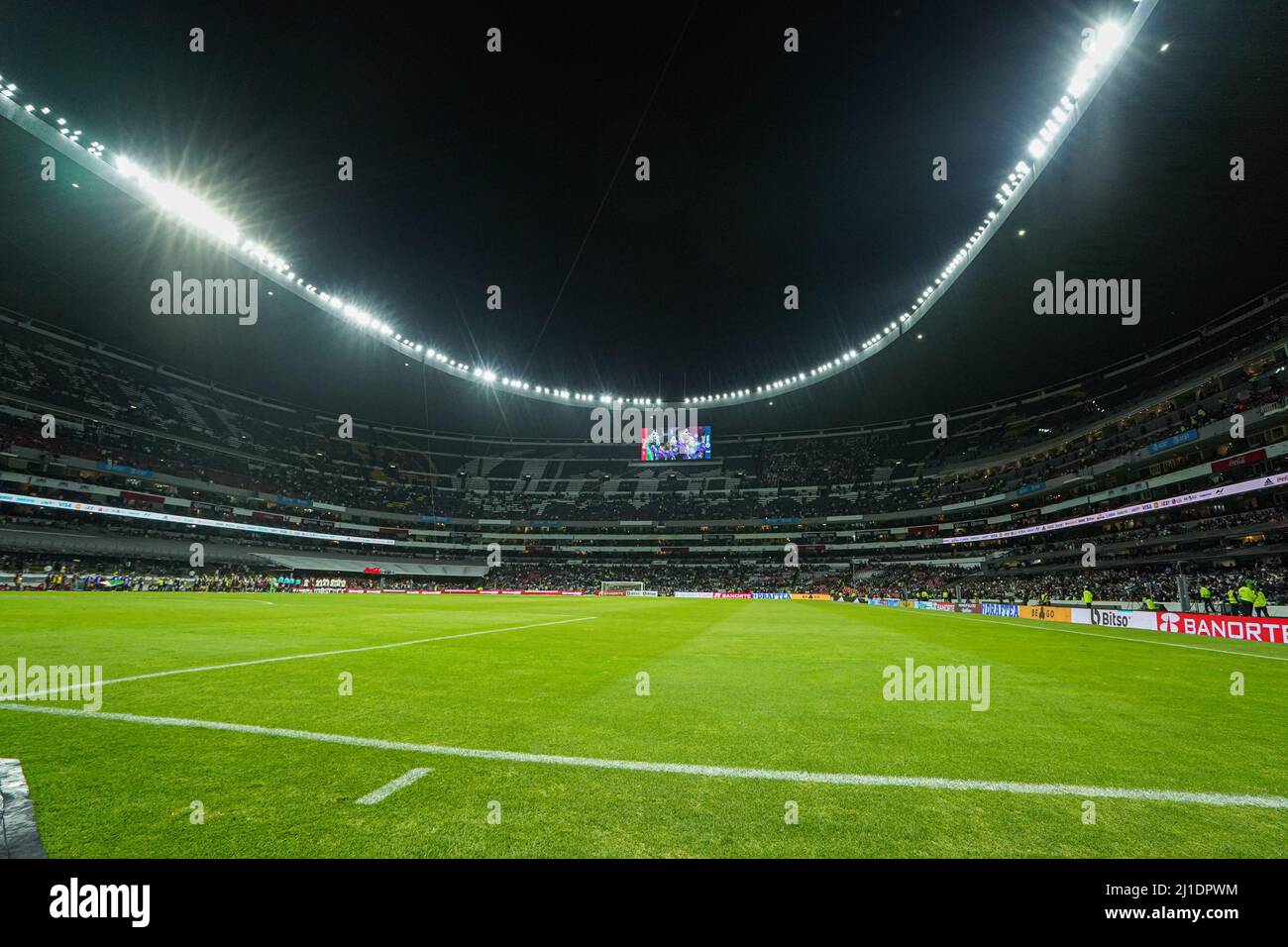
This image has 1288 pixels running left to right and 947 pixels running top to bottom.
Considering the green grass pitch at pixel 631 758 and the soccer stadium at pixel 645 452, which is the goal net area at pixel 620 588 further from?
the green grass pitch at pixel 631 758

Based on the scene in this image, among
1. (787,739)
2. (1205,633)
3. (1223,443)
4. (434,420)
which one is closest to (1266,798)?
(787,739)

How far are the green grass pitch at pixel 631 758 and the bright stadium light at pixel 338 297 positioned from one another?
78.4 ft

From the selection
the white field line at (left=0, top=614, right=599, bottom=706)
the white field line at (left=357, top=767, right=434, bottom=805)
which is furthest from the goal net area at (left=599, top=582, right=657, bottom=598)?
the white field line at (left=357, top=767, right=434, bottom=805)

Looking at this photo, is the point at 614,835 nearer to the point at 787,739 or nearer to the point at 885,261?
the point at 787,739

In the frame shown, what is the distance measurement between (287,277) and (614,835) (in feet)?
176

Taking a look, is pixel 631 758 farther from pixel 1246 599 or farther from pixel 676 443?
pixel 676 443

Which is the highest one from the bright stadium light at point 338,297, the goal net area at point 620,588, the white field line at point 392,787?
the bright stadium light at point 338,297

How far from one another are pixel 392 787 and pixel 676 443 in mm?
74564

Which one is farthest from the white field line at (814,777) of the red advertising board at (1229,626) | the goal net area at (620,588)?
the goal net area at (620,588)

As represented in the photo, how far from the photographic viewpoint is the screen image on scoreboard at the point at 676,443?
77.2 metres

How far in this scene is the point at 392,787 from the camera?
343 centimetres

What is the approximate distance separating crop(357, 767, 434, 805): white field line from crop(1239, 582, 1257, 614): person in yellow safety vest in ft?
98.1

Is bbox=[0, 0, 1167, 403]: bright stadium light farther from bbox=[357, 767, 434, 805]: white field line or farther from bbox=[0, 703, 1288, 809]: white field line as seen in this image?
bbox=[357, 767, 434, 805]: white field line

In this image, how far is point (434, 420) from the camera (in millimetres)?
86562
